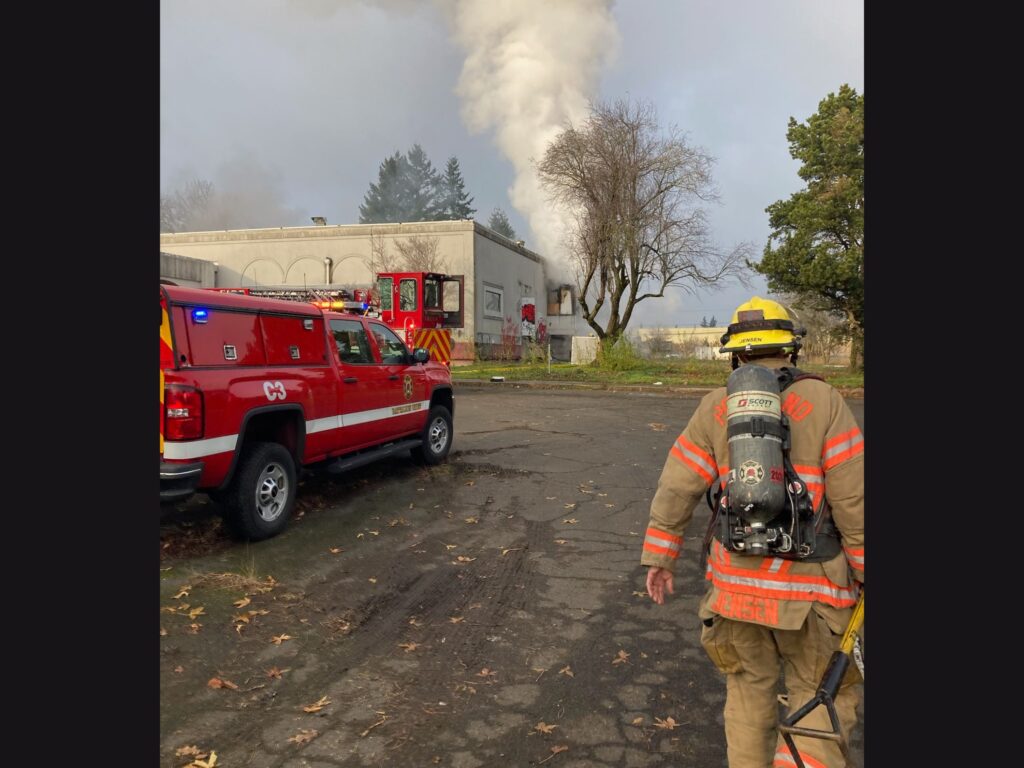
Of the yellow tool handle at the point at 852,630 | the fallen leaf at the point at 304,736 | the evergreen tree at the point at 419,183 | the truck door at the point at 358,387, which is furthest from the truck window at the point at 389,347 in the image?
the evergreen tree at the point at 419,183

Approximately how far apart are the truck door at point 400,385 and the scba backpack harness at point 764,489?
18.3 feet

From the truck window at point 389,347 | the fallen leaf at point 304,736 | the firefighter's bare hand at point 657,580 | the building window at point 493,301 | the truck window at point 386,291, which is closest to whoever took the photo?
the firefighter's bare hand at point 657,580

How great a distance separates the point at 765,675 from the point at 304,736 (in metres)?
2.09

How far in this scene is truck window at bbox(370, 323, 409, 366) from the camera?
7848 mm

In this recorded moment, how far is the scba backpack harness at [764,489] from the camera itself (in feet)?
7.62

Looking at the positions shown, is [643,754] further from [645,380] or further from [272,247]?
[272,247]

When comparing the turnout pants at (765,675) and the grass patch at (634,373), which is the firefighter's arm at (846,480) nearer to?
the turnout pants at (765,675)

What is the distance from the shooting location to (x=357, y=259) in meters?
37.1

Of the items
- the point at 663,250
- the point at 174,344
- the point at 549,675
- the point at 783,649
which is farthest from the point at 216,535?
the point at 663,250

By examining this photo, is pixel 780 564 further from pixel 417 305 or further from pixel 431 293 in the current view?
pixel 431 293

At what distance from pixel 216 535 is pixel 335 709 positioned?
9.56ft

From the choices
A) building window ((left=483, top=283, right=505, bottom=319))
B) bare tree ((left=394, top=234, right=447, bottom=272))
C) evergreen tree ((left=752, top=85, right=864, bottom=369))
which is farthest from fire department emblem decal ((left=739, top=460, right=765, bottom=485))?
building window ((left=483, top=283, right=505, bottom=319))

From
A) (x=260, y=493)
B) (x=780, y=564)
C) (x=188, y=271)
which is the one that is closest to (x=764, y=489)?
(x=780, y=564)

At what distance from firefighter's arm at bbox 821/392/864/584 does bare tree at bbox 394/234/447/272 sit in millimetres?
33337
